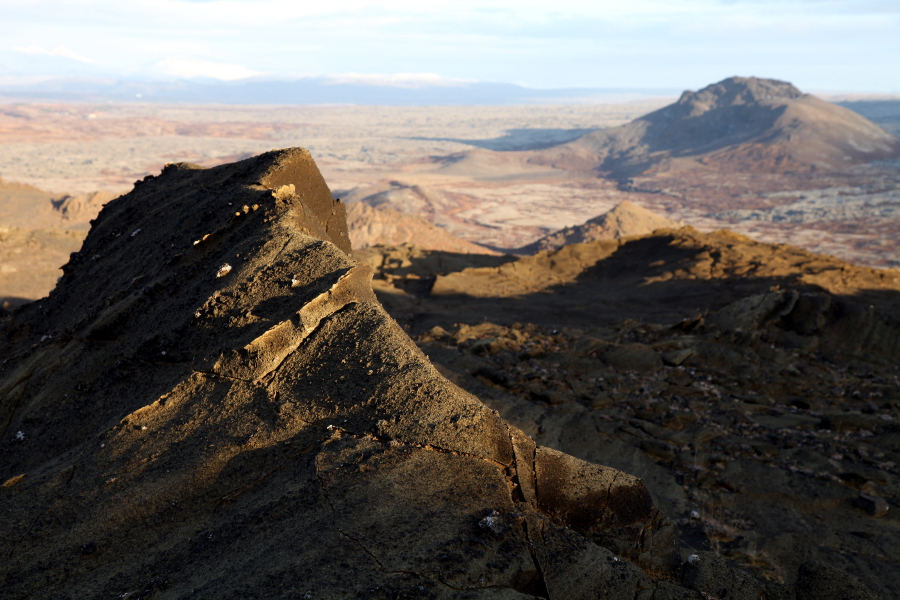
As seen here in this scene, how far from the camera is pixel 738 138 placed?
97625 mm

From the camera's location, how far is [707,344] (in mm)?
10523

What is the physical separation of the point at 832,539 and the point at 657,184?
274ft

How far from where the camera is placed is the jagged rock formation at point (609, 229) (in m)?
39.8

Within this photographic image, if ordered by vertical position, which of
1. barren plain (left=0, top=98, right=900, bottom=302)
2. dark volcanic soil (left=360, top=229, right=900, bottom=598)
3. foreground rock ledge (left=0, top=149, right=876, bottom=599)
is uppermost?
foreground rock ledge (left=0, top=149, right=876, bottom=599)

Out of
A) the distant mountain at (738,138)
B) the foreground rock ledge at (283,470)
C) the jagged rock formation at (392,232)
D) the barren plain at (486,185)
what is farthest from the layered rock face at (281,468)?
the distant mountain at (738,138)

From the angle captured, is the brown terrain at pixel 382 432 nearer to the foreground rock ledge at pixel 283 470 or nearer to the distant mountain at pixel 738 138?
the foreground rock ledge at pixel 283 470

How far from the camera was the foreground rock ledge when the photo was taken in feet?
8.84

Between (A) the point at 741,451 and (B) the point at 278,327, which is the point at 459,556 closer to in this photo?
(B) the point at 278,327

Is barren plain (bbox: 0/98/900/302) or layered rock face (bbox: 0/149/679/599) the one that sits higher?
layered rock face (bbox: 0/149/679/599)

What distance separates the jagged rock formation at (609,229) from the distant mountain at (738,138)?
54382 mm

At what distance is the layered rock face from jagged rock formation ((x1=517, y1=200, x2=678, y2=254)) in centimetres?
3525

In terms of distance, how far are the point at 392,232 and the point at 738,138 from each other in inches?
3186

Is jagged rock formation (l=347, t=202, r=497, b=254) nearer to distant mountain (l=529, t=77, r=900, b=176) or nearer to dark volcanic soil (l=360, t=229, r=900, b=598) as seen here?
dark volcanic soil (l=360, t=229, r=900, b=598)

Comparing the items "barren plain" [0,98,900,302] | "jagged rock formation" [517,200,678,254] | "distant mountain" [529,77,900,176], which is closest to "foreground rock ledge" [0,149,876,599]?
"barren plain" [0,98,900,302]
